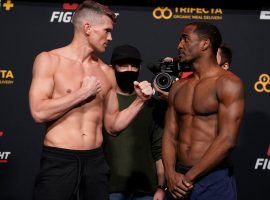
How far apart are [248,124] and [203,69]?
1227 mm

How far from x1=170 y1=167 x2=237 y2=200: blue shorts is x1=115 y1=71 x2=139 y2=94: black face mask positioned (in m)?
0.74

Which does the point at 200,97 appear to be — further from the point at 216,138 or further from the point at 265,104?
the point at 265,104

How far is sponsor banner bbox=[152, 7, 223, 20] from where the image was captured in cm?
375

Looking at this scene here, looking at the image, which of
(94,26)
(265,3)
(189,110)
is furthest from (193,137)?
(265,3)

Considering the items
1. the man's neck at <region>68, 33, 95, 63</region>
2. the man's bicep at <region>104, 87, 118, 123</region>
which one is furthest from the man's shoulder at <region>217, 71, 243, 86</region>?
the man's neck at <region>68, 33, 95, 63</region>

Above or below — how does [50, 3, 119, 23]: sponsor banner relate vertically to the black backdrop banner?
above

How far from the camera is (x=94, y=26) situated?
2.66m

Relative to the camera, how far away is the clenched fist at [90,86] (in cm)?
249

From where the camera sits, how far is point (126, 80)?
9.77ft

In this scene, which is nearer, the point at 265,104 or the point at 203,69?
the point at 203,69

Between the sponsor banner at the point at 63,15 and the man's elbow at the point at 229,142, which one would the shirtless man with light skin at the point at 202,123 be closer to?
the man's elbow at the point at 229,142

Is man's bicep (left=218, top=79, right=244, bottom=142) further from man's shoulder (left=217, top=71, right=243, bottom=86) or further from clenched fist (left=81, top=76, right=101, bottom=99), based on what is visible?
clenched fist (left=81, top=76, right=101, bottom=99)

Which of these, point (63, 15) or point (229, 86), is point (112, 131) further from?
point (63, 15)

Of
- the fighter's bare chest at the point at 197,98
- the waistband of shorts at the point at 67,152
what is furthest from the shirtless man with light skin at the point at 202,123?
the waistband of shorts at the point at 67,152
